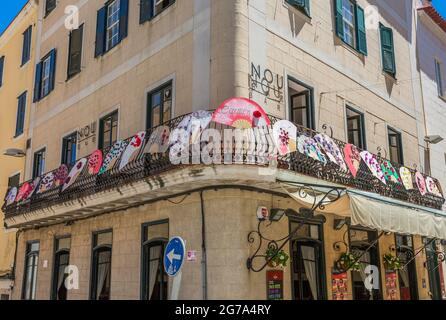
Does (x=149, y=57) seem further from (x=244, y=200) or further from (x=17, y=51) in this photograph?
(x=17, y=51)

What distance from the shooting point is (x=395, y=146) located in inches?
618

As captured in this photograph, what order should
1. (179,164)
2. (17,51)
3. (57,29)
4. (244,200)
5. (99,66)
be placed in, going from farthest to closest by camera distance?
(17,51) < (57,29) < (99,66) < (244,200) < (179,164)

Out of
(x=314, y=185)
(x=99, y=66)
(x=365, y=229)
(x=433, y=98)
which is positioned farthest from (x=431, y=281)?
(x=99, y=66)

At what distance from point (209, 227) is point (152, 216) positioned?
215 centimetres

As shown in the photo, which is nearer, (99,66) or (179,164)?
(179,164)

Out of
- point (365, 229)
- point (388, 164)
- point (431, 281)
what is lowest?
point (431, 281)

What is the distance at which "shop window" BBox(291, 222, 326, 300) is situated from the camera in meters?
10.9

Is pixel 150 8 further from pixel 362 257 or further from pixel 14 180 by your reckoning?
pixel 14 180

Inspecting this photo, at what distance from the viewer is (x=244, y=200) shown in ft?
32.7

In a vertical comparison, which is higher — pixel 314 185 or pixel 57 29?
pixel 57 29

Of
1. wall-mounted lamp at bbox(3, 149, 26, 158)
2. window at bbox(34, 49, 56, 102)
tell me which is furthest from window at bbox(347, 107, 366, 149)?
wall-mounted lamp at bbox(3, 149, 26, 158)

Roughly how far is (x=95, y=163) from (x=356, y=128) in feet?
23.6

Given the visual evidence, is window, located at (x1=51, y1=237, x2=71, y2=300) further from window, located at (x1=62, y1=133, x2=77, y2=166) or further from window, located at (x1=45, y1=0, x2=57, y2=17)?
window, located at (x1=45, y1=0, x2=57, y2=17)

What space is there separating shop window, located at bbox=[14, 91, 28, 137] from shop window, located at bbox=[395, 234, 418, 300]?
556 inches
